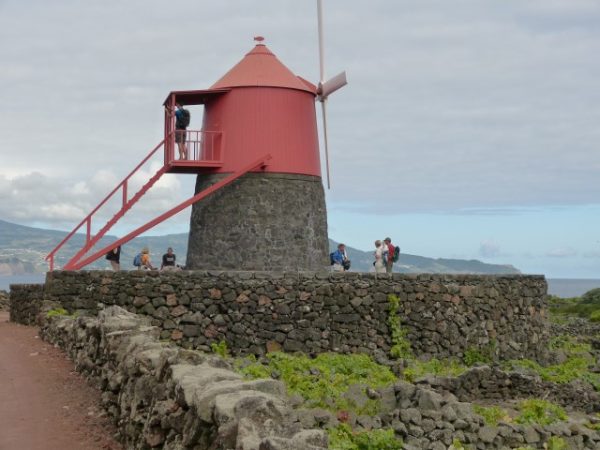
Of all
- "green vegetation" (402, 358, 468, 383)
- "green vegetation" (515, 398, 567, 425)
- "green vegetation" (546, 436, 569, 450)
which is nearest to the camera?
"green vegetation" (546, 436, 569, 450)

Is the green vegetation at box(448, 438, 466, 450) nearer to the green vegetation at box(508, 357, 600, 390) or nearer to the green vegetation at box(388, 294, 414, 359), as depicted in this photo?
the green vegetation at box(388, 294, 414, 359)

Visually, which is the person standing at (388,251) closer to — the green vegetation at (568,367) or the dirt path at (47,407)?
the green vegetation at (568,367)

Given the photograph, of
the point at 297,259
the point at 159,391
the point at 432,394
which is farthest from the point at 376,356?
the point at 159,391

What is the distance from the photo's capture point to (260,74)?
70.9 feet

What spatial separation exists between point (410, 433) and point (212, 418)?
642cm

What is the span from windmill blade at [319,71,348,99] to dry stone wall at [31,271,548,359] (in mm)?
6171

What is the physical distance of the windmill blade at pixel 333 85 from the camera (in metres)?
22.2

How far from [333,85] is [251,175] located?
370cm

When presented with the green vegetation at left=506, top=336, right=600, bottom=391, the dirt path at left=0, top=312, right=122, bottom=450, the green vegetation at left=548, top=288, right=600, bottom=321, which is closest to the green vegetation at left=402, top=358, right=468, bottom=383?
the green vegetation at left=506, top=336, right=600, bottom=391

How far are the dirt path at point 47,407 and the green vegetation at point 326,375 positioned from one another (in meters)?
3.35

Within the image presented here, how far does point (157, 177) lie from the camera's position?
68.6 ft

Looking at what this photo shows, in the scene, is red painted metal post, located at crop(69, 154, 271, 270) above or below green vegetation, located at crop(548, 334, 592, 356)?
above

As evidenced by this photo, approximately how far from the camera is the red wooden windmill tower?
20.7 m

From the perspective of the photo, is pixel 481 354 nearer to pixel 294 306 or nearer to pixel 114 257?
pixel 294 306
